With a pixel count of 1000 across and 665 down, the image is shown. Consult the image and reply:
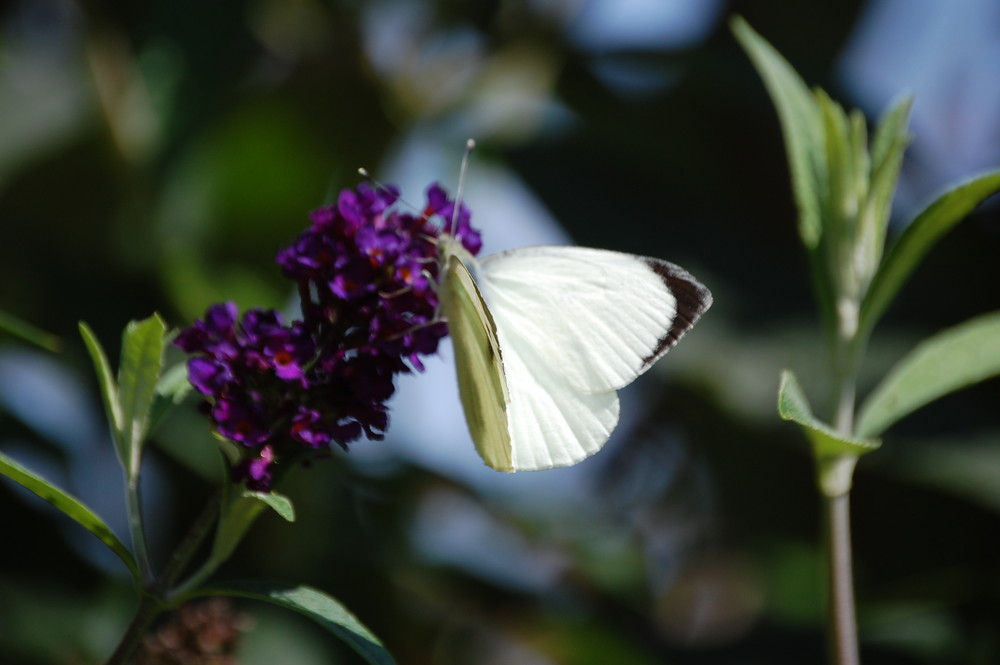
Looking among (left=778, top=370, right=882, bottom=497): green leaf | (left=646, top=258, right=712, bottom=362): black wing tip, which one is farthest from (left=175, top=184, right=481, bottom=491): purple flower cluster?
(left=778, top=370, right=882, bottom=497): green leaf

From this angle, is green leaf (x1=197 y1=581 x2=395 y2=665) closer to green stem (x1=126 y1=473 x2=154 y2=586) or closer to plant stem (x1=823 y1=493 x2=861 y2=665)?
green stem (x1=126 y1=473 x2=154 y2=586)

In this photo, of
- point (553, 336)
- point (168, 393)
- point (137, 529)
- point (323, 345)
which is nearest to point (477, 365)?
point (553, 336)

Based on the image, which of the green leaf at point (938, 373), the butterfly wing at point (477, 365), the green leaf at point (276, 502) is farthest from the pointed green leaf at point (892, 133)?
the green leaf at point (276, 502)

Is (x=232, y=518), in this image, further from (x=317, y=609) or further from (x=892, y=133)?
(x=892, y=133)

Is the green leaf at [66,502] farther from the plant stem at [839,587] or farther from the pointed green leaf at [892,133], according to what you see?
the pointed green leaf at [892,133]

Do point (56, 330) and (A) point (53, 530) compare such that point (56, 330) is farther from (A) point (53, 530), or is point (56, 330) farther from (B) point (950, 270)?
(B) point (950, 270)

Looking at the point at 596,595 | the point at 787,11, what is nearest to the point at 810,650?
the point at 596,595
